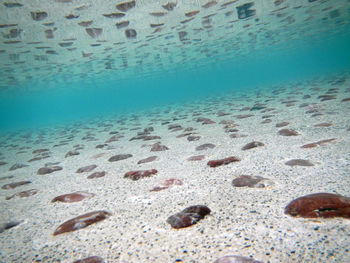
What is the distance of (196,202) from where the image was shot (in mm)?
2305

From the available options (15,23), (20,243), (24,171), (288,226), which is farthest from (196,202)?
(15,23)

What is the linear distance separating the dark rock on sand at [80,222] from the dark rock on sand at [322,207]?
6.10 ft

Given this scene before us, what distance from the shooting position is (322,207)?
1.67m

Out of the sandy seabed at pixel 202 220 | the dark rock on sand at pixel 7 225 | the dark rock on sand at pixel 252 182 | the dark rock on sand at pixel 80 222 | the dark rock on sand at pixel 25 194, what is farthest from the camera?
the dark rock on sand at pixel 25 194

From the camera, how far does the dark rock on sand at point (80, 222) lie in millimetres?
2053

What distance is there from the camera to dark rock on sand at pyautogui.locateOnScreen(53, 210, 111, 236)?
2.05m

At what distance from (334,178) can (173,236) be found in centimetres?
195

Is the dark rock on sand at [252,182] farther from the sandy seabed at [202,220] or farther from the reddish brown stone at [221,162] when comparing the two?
the reddish brown stone at [221,162]

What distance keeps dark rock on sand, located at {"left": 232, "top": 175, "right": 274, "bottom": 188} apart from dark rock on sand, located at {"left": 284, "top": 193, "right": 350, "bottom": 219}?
575mm

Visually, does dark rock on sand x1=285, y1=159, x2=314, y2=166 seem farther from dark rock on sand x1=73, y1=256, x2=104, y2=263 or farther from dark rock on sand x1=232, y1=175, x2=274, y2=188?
dark rock on sand x1=73, y1=256, x2=104, y2=263

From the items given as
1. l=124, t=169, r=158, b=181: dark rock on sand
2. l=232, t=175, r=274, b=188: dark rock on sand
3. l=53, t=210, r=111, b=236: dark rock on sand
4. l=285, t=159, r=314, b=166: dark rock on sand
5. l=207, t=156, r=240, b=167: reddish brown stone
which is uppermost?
l=53, t=210, r=111, b=236: dark rock on sand

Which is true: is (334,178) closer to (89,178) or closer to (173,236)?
(173,236)

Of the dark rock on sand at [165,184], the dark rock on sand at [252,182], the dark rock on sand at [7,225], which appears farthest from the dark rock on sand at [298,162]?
the dark rock on sand at [7,225]

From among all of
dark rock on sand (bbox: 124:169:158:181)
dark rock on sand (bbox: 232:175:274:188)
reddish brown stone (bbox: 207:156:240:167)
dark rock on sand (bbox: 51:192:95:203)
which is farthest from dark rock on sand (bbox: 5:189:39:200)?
dark rock on sand (bbox: 232:175:274:188)
